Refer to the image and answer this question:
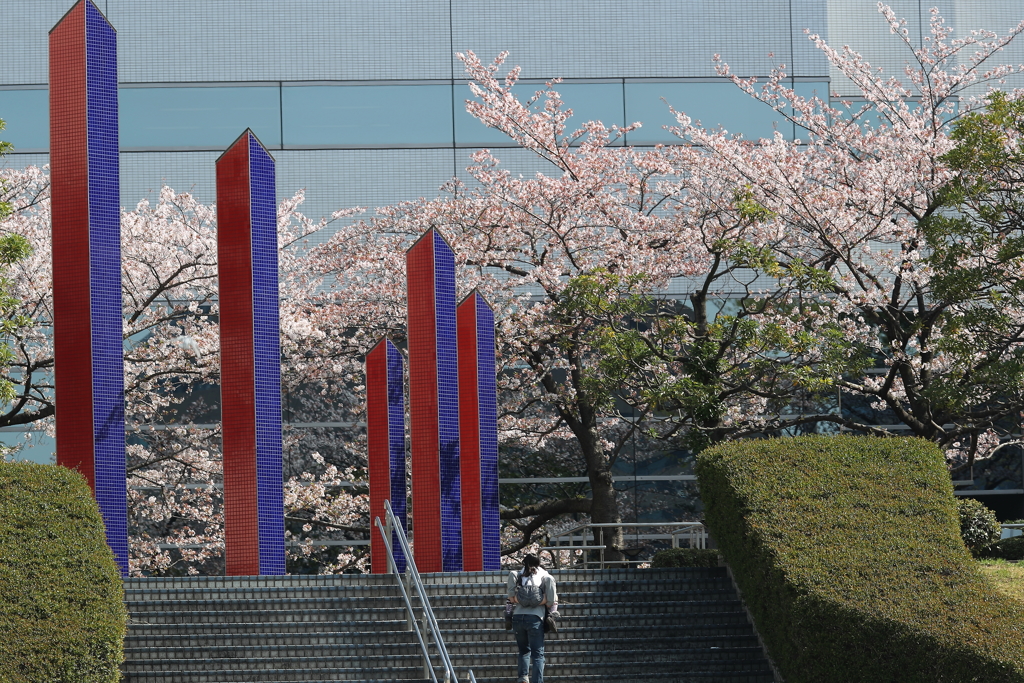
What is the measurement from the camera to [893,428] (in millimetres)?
22141

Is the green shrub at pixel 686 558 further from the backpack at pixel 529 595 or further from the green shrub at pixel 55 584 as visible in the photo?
the green shrub at pixel 55 584

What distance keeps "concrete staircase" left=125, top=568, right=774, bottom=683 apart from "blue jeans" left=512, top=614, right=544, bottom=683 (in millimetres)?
991

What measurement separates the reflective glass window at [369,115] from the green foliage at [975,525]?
1193 cm

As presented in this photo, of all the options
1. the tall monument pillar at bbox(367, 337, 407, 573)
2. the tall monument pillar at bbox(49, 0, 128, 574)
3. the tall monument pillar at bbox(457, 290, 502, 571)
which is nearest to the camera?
the tall monument pillar at bbox(49, 0, 128, 574)

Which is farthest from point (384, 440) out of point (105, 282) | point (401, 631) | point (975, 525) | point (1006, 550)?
point (1006, 550)

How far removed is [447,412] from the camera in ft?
44.5

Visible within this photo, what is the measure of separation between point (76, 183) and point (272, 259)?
217 cm

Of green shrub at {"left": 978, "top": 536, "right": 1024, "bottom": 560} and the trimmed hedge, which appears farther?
green shrub at {"left": 978, "top": 536, "right": 1024, "bottom": 560}

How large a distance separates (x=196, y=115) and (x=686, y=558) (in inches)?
548

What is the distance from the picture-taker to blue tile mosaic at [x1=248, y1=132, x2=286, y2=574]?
12359mm

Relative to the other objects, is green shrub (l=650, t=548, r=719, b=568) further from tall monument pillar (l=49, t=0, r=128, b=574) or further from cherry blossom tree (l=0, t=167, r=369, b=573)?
cherry blossom tree (l=0, t=167, r=369, b=573)

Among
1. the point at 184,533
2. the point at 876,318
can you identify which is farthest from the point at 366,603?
the point at 184,533

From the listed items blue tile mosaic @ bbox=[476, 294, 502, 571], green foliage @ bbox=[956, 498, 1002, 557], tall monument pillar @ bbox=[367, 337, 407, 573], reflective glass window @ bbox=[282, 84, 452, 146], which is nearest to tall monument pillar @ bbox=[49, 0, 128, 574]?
tall monument pillar @ bbox=[367, 337, 407, 573]

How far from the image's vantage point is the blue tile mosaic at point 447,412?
532 inches
